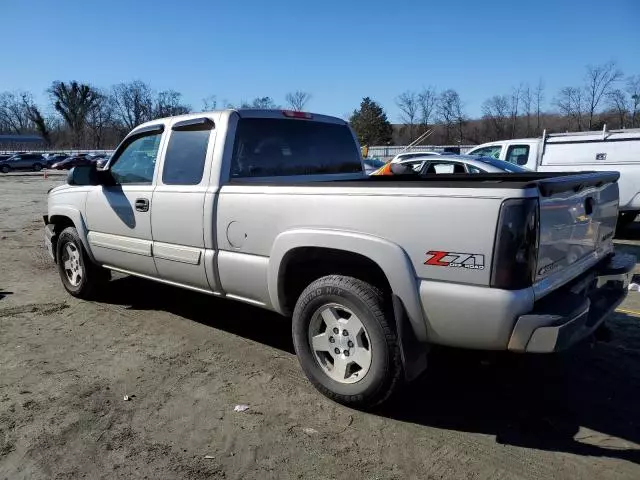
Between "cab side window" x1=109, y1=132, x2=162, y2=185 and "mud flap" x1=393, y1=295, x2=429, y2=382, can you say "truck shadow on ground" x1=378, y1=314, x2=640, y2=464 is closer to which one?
"mud flap" x1=393, y1=295, x2=429, y2=382

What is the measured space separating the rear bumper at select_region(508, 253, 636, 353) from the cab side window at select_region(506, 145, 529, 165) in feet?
30.3

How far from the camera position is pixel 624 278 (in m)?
3.62

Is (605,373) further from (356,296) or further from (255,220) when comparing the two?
(255,220)

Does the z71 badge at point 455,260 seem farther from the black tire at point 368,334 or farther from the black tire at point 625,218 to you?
the black tire at point 625,218

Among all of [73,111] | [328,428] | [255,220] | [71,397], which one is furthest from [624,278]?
[73,111]

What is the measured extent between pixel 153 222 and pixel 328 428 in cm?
244

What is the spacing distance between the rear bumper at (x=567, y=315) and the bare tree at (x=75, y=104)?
11567 centimetres

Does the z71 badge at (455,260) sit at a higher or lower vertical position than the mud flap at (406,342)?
higher

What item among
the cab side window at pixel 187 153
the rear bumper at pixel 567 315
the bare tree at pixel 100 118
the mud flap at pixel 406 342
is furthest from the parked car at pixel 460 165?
the bare tree at pixel 100 118

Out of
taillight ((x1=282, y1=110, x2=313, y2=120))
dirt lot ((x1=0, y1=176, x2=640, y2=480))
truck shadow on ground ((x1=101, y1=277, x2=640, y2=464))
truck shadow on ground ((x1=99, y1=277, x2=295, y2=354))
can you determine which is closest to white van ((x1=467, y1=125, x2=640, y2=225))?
dirt lot ((x1=0, y1=176, x2=640, y2=480))

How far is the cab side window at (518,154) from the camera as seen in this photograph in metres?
12.1

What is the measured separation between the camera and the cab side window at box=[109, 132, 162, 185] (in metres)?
4.79

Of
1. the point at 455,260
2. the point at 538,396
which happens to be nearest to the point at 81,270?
the point at 455,260

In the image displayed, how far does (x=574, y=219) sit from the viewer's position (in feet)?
10.2
